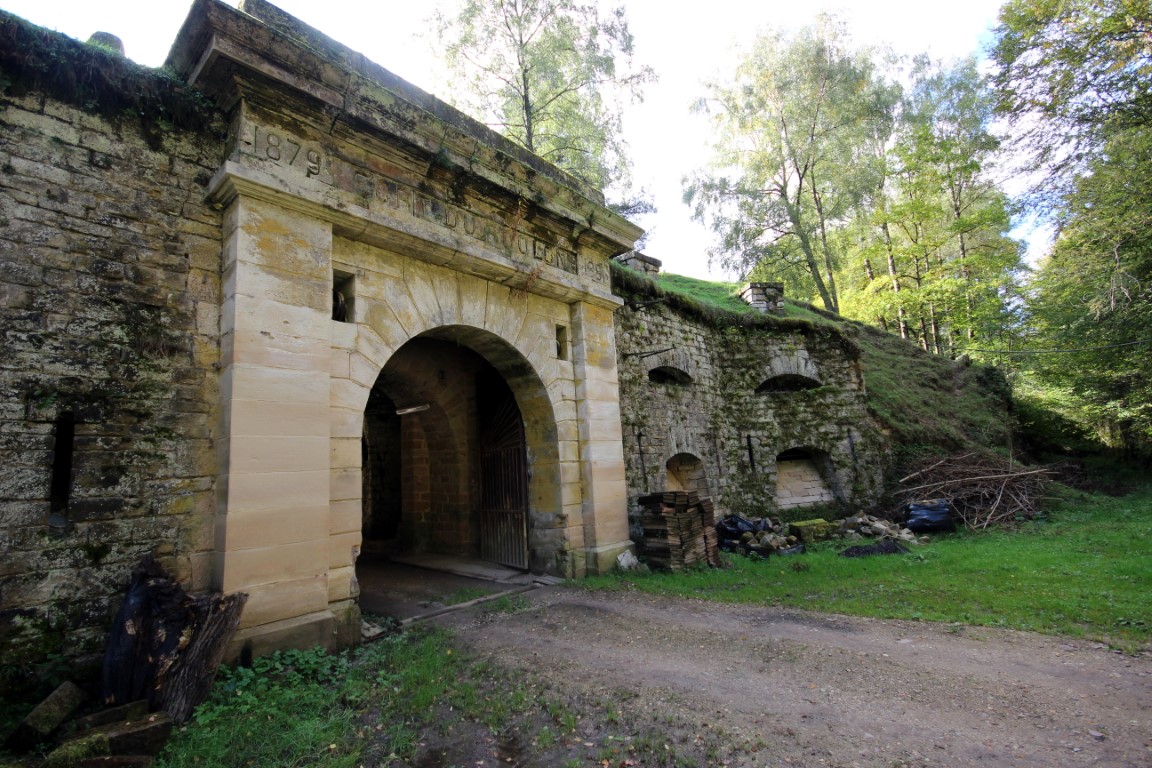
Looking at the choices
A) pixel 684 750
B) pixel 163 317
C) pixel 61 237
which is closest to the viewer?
pixel 684 750

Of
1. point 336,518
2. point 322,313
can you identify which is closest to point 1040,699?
point 336,518

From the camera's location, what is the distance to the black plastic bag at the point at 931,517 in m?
8.89

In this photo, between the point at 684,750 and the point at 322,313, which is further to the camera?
the point at 322,313

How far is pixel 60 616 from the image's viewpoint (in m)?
3.32

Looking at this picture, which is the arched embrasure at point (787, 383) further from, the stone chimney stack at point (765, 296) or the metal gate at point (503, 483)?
the metal gate at point (503, 483)

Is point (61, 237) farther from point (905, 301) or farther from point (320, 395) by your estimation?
point (905, 301)

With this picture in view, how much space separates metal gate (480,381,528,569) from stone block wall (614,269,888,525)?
1978mm

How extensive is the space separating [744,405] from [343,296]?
7.95m

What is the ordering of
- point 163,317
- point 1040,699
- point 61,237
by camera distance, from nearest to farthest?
point 1040,699, point 61,237, point 163,317

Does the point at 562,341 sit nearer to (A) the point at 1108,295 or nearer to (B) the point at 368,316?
(B) the point at 368,316

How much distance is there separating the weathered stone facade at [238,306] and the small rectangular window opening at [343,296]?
3 centimetres

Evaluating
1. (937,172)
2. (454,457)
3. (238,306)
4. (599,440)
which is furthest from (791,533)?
(937,172)

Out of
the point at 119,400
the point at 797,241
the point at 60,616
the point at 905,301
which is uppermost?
the point at 797,241

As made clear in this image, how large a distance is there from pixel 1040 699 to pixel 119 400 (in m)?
6.26
